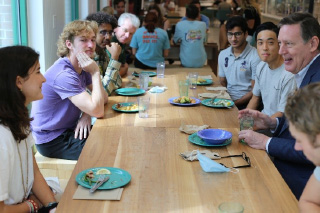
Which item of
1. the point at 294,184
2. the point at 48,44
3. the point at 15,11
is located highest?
the point at 15,11

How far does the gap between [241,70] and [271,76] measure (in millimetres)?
943

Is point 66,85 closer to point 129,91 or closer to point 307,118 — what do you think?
point 129,91

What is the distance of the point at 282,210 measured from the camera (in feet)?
5.54

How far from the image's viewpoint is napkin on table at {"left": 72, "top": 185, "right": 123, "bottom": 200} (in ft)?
5.75

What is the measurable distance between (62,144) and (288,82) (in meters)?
1.64

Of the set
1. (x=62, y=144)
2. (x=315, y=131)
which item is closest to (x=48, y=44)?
(x=62, y=144)

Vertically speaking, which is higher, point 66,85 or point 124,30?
point 124,30

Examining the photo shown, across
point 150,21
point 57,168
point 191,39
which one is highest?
point 150,21

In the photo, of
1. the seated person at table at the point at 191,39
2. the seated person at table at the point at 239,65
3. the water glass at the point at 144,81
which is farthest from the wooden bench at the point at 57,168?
the seated person at table at the point at 191,39

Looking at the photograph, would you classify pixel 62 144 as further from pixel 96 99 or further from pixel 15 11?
pixel 15 11

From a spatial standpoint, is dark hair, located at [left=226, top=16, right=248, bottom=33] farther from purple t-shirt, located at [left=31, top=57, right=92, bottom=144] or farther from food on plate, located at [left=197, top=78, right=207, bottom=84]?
purple t-shirt, located at [left=31, top=57, right=92, bottom=144]

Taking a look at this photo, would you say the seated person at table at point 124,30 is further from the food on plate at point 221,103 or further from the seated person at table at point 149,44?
the food on plate at point 221,103

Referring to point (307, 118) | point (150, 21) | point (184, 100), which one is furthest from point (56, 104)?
point (150, 21)

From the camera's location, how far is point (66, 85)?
290 centimetres
